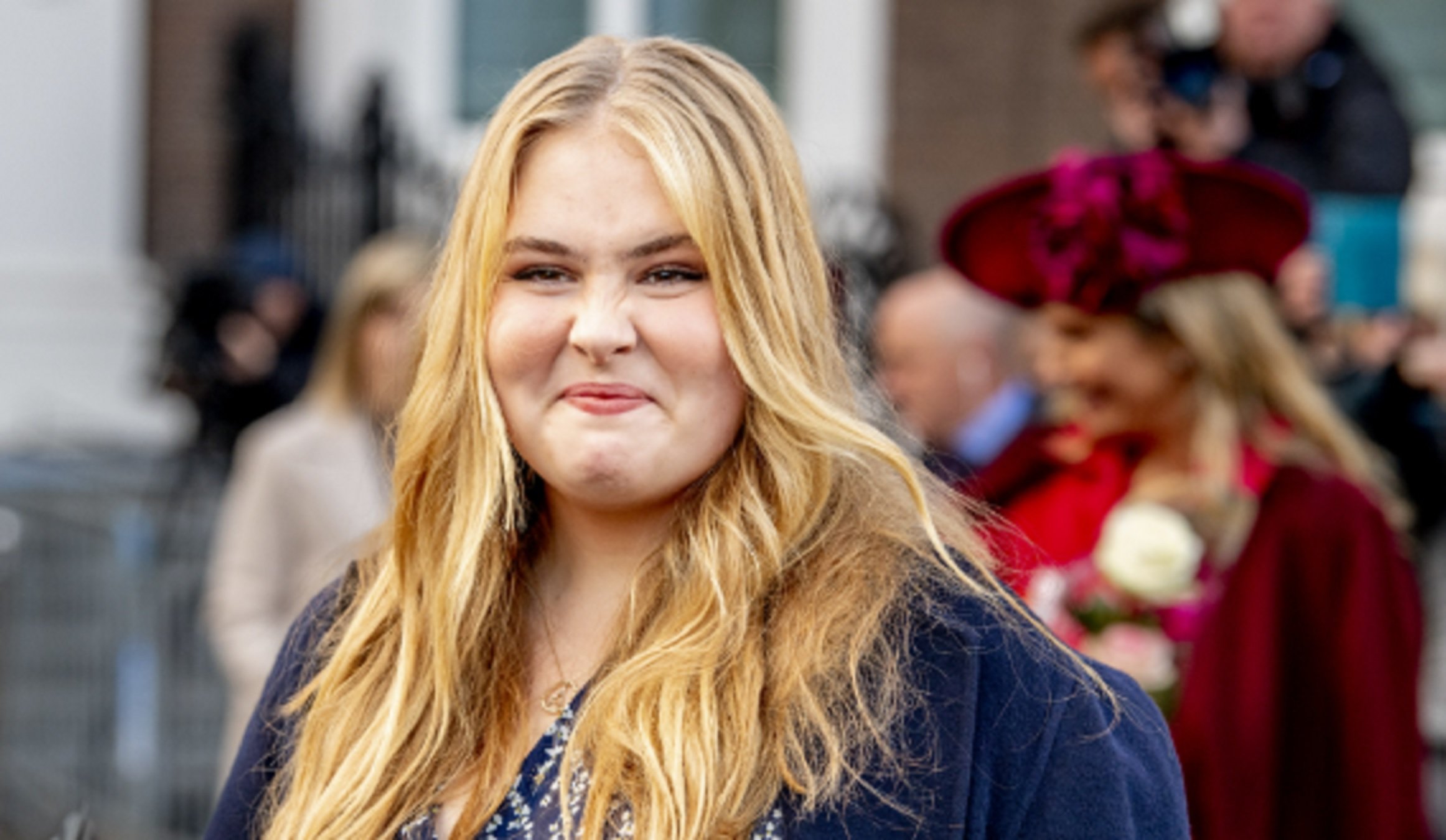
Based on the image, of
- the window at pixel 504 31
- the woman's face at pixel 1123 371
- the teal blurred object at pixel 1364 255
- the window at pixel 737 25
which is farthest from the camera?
the window at pixel 504 31

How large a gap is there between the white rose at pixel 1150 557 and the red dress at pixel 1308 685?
0.09 metres

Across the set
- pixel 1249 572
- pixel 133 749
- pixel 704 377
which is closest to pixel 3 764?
pixel 133 749

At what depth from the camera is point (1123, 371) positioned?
149 inches

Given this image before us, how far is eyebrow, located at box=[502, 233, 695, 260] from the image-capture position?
201 centimetres

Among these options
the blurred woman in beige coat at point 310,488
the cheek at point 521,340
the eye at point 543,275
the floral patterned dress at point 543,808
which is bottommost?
the blurred woman in beige coat at point 310,488

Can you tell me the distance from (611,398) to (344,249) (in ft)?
24.7

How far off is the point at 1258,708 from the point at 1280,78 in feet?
8.78

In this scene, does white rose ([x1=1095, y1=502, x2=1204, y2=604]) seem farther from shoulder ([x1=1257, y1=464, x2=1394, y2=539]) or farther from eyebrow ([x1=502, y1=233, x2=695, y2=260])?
eyebrow ([x1=502, y1=233, x2=695, y2=260])

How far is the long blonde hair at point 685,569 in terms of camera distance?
196 cm

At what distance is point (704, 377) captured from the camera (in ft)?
6.66

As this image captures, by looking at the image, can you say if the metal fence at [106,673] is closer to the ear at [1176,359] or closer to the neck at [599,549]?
the ear at [1176,359]

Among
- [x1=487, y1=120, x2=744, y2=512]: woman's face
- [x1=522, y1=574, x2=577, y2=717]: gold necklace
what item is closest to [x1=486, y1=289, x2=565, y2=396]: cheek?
[x1=487, y1=120, x2=744, y2=512]: woman's face

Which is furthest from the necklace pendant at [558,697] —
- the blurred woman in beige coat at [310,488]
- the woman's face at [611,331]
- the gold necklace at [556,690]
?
the blurred woman in beige coat at [310,488]

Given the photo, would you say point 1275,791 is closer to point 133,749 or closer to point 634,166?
point 634,166
